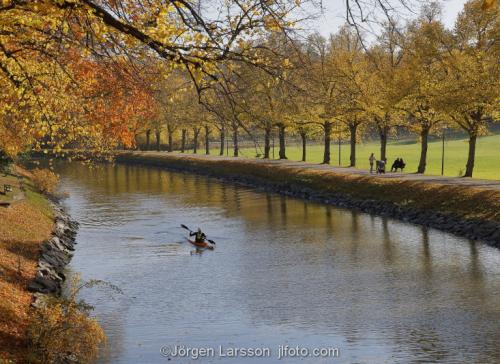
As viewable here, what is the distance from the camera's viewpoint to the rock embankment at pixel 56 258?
926 inches

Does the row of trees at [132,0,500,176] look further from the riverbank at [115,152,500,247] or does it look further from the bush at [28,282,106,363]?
the bush at [28,282,106,363]

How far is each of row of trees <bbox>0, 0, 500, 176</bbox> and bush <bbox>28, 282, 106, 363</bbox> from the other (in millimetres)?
4387

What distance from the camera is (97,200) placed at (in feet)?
179

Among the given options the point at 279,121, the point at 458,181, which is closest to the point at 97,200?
the point at 279,121

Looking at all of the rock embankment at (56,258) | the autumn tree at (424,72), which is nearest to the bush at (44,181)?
the rock embankment at (56,258)

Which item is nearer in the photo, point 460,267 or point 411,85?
point 460,267

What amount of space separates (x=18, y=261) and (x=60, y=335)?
8.13 m

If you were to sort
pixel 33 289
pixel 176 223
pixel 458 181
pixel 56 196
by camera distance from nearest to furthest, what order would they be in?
pixel 33 289 → pixel 176 223 → pixel 458 181 → pixel 56 196

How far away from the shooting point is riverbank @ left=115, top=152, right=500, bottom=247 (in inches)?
1463

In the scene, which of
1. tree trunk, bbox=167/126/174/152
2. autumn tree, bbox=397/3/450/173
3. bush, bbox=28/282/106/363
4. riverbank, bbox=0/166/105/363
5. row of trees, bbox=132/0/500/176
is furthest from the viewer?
tree trunk, bbox=167/126/174/152

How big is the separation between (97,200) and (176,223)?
15.1 metres

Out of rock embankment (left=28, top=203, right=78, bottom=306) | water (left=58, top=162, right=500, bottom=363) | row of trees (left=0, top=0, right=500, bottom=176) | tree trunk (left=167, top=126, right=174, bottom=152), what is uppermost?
row of trees (left=0, top=0, right=500, bottom=176)

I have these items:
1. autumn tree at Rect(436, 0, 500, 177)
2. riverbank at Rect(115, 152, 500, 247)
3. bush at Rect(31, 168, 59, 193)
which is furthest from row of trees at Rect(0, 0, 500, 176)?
riverbank at Rect(115, 152, 500, 247)

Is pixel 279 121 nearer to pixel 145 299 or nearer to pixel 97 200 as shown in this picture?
pixel 97 200
